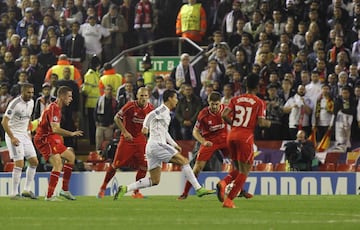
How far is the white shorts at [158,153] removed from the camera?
19.0 m

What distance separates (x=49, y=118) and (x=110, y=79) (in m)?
8.28

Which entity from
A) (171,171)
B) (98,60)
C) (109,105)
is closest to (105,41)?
(98,60)

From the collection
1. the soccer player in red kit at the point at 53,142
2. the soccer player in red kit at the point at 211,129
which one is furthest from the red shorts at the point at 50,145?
the soccer player in red kit at the point at 211,129

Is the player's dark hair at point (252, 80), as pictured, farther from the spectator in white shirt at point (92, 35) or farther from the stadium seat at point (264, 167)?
the spectator in white shirt at point (92, 35)

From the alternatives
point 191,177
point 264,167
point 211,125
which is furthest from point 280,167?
point 191,177

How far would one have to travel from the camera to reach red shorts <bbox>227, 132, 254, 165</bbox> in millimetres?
17188

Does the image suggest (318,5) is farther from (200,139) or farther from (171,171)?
(200,139)

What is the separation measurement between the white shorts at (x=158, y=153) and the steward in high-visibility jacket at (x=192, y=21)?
401 inches

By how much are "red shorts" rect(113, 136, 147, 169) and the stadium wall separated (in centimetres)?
391

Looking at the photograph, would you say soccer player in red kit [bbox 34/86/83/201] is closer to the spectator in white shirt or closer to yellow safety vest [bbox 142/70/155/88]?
yellow safety vest [bbox 142/70/155/88]

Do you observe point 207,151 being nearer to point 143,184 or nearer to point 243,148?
point 143,184

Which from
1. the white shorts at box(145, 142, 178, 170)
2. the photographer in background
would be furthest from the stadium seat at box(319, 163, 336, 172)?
the white shorts at box(145, 142, 178, 170)

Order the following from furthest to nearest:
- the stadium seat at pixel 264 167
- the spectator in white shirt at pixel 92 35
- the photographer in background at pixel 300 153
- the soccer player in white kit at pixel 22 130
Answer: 1. the spectator in white shirt at pixel 92 35
2. the stadium seat at pixel 264 167
3. the photographer in background at pixel 300 153
4. the soccer player in white kit at pixel 22 130

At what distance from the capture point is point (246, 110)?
56.4ft
